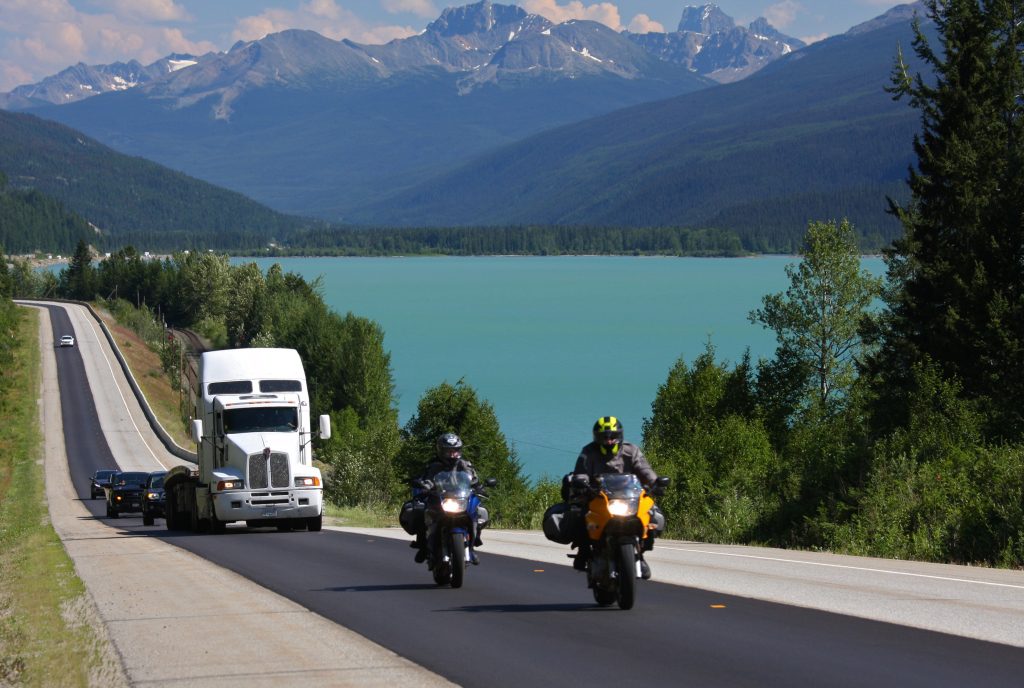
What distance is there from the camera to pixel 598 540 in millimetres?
13289

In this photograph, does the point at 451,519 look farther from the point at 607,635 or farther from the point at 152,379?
the point at 152,379

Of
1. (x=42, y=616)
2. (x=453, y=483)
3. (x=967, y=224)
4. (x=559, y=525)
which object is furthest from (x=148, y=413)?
(x=559, y=525)

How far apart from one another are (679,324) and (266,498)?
150 metres

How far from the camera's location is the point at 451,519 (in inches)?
615

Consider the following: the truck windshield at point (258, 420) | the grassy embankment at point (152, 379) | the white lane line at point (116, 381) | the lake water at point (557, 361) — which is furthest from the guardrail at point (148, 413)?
the truck windshield at point (258, 420)

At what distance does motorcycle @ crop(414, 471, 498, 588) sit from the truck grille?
490 inches

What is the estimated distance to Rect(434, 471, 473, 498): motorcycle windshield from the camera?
15.6 m

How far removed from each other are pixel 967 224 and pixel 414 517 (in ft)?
98.5

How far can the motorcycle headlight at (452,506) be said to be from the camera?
1550cm

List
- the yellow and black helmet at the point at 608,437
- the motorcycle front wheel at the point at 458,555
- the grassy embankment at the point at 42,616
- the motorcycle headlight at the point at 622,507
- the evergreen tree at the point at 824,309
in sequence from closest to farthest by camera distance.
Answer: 1. the grassy embankment at the point at 42,616
2. the motorcycle headlight at the point at 622,507
3. the yellow and black helmet at the point at 608,437
4. the motorcycle front wheel at the point at 458,555
5. the evergreen tree at the point at 824,309

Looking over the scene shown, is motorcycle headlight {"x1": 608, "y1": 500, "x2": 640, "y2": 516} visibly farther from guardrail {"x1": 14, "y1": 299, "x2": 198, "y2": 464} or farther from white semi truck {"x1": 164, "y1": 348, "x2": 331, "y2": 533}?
guardrail {"x1": 14, "y1": 299, "x2": 198, "y2": 464}

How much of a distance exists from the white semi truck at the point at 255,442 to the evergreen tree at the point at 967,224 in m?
17.4

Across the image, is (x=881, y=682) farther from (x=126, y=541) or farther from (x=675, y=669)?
(x=126, y=541)

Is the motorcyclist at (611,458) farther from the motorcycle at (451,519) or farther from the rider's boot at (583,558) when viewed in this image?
the motorcycle at (451,519)
